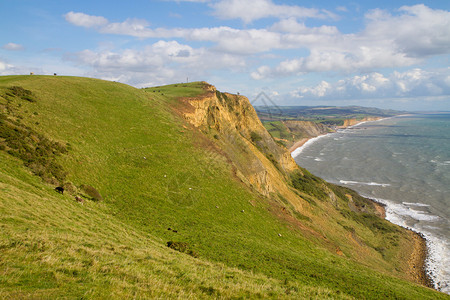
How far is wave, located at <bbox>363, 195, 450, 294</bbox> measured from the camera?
146ft

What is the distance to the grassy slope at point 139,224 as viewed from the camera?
41.3 ft

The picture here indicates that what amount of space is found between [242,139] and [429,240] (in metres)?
46.7

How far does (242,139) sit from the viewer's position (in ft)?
220

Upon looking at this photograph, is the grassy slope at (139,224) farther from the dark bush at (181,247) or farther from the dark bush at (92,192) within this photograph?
the dark bush at (92,192)

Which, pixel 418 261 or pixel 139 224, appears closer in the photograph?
pixel 139 224

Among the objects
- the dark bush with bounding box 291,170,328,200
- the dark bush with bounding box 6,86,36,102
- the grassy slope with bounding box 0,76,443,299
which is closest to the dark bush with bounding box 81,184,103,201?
the grassy slope with bounding box 0,76,443,299

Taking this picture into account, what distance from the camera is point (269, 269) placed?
22203 mm

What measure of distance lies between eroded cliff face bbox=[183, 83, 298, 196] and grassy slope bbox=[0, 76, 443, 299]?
10.8m

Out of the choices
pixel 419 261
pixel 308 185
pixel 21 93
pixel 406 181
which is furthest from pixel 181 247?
pixel 406 181

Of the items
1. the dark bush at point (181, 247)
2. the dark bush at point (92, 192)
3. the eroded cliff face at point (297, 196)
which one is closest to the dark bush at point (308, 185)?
the eroded cliff face at point (297, 196)

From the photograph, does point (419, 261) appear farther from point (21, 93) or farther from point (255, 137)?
point (21, 93)

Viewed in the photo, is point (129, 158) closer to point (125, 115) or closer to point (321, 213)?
point (125, 115)

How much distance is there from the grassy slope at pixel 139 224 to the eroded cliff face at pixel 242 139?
1084 centimetres

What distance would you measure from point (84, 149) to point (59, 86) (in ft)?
66.7
